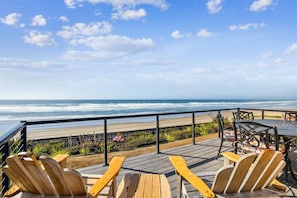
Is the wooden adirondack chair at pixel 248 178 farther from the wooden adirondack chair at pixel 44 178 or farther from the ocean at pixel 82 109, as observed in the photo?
the ocean at pixel 82 109

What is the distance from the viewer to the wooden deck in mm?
3730

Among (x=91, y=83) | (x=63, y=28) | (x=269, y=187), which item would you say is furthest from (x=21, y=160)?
(x=91, y=83)

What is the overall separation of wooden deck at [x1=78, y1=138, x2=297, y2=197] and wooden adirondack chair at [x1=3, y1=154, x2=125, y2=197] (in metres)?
1.65

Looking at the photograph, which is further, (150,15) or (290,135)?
(150,15)

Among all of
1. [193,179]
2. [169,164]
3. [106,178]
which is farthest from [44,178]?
[169,164]

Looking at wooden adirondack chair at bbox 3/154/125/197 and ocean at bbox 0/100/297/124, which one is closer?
wooden adirondack chair at bbox 3/154/125/197

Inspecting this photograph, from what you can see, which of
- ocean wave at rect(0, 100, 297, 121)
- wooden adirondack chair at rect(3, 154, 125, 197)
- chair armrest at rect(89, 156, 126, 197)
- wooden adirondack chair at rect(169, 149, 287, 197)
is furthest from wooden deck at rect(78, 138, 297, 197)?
ocean wave at rect(0, 100, 297, 121)

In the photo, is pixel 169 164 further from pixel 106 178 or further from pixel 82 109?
pixel 82 109

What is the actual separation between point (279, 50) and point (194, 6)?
7.43 meters

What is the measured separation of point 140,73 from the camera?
2488 centimetres

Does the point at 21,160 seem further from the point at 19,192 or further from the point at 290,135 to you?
the point at 290,135

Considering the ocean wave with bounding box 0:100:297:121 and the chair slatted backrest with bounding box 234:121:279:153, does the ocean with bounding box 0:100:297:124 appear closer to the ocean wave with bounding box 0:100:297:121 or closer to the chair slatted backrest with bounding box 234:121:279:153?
the ocean wave with bounding box 0:100:297:121

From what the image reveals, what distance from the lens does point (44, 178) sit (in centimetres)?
146

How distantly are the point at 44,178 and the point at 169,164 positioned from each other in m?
2.93
